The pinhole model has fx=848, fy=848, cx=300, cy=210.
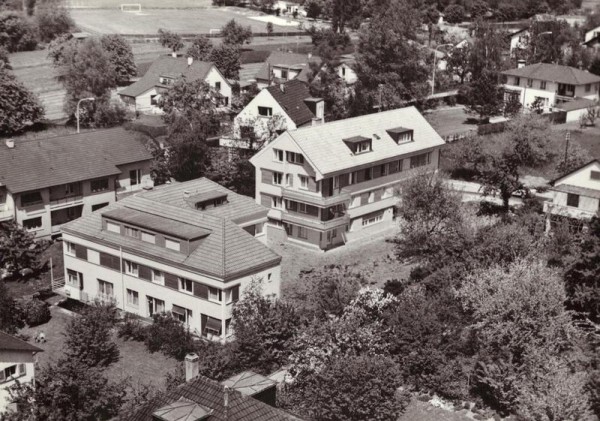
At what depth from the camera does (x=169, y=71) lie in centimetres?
11638

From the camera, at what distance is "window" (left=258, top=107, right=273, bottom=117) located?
94375 millimetres

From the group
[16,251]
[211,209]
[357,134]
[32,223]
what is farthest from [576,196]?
[32,223]

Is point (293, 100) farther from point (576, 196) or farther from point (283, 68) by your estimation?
point (576, 196)

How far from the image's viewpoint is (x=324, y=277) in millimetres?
64438

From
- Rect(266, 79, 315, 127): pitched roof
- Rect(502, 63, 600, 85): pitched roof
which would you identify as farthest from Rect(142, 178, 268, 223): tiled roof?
Rect(502, 63, 600, 85): pitched roof

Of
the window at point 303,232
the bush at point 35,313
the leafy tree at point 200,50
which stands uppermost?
the leafy tree at point 200,50

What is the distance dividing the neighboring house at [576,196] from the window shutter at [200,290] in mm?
31340

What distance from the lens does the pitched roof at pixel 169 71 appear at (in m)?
114

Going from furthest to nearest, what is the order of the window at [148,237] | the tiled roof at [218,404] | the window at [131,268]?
the window at [131,268] → the window at [148,237] → the tiled roof at [218,404]

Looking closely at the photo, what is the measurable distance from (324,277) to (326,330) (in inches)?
560

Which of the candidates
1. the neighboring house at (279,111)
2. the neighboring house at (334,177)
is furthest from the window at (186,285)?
the neighboring house at (279,111)

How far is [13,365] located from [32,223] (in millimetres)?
28981

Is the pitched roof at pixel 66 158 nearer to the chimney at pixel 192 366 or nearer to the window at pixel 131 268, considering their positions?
the window at pixel 131 268

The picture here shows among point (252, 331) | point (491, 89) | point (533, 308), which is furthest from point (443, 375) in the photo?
point (491, 89)
